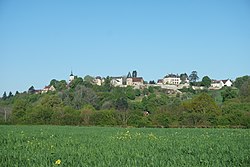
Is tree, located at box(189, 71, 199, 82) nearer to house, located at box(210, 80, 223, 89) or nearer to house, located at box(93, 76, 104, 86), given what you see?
house, located at box(210, 80, 223, 89)

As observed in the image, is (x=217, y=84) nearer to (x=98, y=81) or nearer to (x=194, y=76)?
(x=194, y=76)

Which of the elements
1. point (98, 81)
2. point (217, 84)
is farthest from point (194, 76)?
point (98, 81)

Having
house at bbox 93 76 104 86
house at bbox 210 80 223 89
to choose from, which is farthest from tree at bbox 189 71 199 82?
house at bbox 93 76 104 86

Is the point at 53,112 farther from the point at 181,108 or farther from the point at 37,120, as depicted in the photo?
the point at 181,108

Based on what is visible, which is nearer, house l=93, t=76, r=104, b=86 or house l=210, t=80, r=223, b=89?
house l=93, t=76, r=104, b=86

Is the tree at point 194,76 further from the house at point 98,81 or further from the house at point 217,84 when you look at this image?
the house at point 98,81

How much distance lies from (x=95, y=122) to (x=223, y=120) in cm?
2170

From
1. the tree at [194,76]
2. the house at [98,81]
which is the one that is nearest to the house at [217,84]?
the tree at [194,76]

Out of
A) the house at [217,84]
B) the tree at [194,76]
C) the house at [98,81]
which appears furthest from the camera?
the tree at [194,76]

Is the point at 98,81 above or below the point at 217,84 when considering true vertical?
above

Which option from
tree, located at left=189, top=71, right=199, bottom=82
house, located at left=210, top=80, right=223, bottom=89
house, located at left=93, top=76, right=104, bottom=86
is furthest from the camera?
tree, located at left=189, top=71, right=199, bottom=82

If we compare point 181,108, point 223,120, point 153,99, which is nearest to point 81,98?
point 153,99

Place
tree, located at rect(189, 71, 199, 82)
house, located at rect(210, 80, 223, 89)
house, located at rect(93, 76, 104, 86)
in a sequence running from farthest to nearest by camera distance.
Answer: tree, located at rect(189, 71, 199, 82), house, located at rect(210, 80, 223, 89), house, located at rect(93, 76, 104, 86)

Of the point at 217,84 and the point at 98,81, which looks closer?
the point at 98,81
